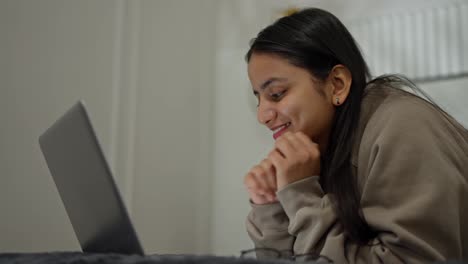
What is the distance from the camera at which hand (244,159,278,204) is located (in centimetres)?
100

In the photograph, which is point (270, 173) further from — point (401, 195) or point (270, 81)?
point (401, 195)

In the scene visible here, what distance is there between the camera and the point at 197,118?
2.29 metres

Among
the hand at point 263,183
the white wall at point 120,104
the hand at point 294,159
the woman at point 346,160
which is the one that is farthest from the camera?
the white wall at point 120,104

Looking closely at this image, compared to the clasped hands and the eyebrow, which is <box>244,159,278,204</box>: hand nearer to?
the clasped hands

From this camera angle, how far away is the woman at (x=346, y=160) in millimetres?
735

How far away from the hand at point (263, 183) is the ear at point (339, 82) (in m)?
0.20


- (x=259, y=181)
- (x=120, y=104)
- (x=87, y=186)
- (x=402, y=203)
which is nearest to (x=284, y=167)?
(x=259, y=181)

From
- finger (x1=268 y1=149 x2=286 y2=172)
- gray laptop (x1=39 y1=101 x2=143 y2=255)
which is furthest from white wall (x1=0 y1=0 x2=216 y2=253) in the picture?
finger (x1=268 y1=149 x2=286 y2=172)

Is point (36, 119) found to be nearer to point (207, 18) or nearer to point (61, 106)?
point (61, 106)

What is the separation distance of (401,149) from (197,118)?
1.58m

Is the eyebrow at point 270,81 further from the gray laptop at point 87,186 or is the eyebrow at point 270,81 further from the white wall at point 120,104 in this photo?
the white wall at point 120,104

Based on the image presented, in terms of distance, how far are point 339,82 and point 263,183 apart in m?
0.27

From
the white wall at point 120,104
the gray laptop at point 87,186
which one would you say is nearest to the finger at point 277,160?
the gray laptop at point 87,186

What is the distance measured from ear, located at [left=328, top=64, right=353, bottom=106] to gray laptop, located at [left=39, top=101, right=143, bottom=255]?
0.56m
